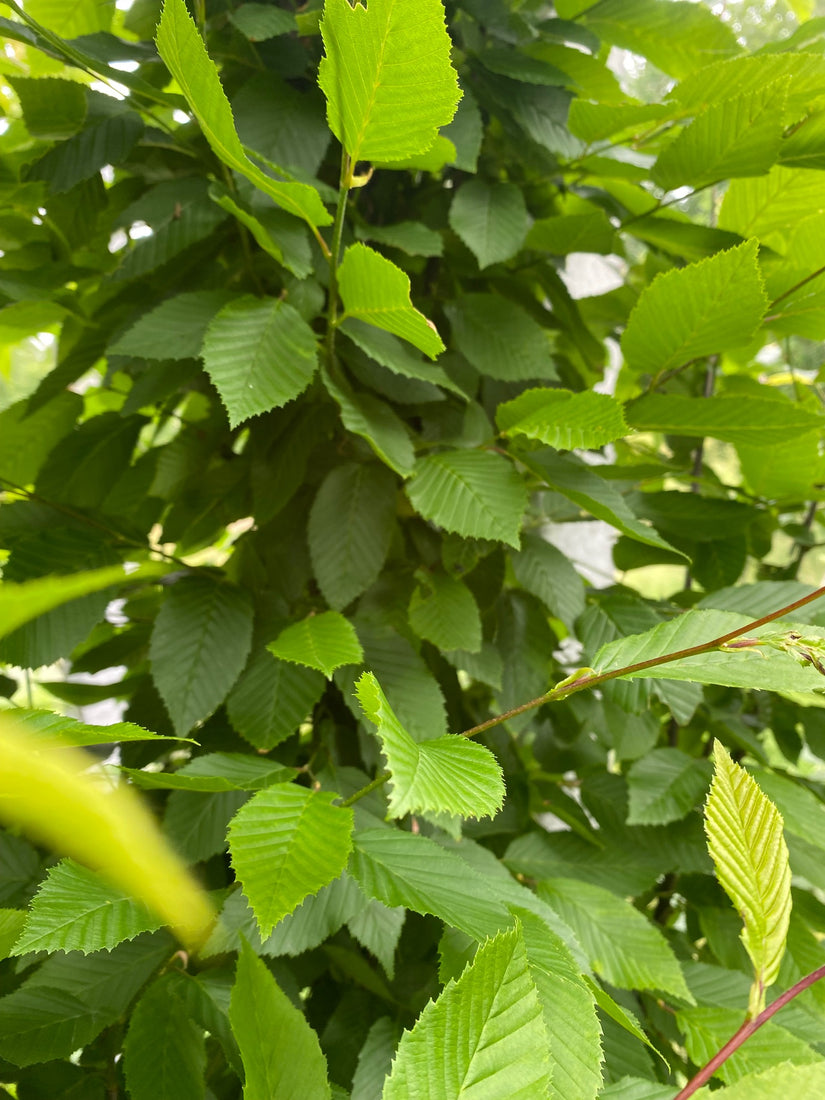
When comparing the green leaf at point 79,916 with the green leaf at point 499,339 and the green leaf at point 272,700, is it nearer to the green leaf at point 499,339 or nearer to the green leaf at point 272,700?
the green leaf at point 272,700

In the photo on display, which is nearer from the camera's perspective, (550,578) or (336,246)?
(336,246)

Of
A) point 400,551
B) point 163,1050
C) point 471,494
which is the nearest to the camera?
point 163,1050

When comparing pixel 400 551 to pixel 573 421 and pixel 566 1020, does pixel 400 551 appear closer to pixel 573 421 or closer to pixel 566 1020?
pixel 573 421

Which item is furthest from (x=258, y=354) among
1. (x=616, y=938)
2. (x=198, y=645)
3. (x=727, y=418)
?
(x=616, y=938)

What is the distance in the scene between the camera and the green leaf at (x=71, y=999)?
32cm

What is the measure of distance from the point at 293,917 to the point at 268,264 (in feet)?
1.24

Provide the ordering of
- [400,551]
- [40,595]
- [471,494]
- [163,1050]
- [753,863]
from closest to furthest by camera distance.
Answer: [40,595] < [753,863] < [163,1050] < [471,494] < [400,551]

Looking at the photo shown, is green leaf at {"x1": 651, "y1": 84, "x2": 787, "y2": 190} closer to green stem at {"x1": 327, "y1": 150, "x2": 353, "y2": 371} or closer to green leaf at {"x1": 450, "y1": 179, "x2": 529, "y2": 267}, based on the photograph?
green leaf at {"x1": 450, "y1": 179, "x2": 529, "y2": 267}

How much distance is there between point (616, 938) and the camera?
411 millimetres

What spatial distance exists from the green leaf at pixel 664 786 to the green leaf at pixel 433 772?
0.25 meters

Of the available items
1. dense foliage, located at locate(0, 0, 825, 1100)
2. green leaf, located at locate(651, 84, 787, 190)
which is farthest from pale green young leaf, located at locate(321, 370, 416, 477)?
green leaf, located at locate(651, 84, 787, 190)

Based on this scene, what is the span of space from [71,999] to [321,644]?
0.20 m

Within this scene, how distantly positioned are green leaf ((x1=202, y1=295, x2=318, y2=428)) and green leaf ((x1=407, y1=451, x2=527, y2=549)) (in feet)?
0.31

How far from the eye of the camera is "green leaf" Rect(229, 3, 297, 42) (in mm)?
414
